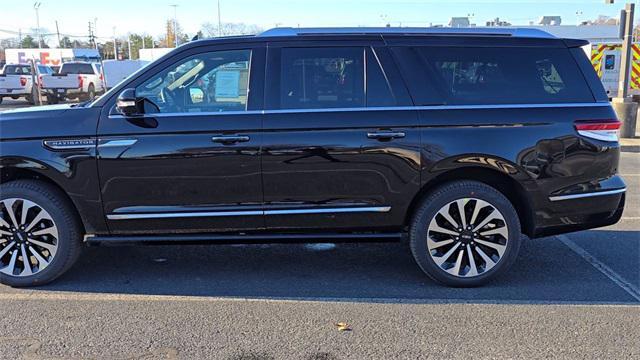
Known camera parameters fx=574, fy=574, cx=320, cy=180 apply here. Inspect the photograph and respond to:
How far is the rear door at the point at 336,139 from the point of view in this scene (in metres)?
4.17

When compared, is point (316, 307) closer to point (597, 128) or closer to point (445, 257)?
point (445, 257)

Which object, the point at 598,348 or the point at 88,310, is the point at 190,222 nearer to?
the point at 88,310

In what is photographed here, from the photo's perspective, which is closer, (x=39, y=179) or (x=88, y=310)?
(x=88, y=310)

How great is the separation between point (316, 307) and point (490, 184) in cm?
163

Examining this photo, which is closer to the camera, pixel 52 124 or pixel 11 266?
pixel 52 124

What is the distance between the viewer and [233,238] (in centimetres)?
433

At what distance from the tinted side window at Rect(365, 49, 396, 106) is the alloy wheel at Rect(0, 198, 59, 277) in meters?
2.55

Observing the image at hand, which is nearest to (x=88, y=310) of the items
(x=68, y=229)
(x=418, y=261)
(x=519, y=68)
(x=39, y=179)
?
(x=68, y=229)

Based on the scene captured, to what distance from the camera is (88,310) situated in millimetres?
4012

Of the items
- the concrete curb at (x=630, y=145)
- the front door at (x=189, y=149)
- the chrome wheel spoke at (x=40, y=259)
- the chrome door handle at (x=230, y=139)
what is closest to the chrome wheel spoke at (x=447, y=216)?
the front door at (x=189, y=149)

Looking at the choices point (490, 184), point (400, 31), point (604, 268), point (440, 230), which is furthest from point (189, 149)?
point (604, 268)

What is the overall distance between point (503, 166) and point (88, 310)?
315 cm

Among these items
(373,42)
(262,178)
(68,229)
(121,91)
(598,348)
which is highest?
(373,42)

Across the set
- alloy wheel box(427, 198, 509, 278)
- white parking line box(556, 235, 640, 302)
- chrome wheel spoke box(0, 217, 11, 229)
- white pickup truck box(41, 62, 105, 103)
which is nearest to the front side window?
chrome wheel spoke box(0, 217, 11, 229)
